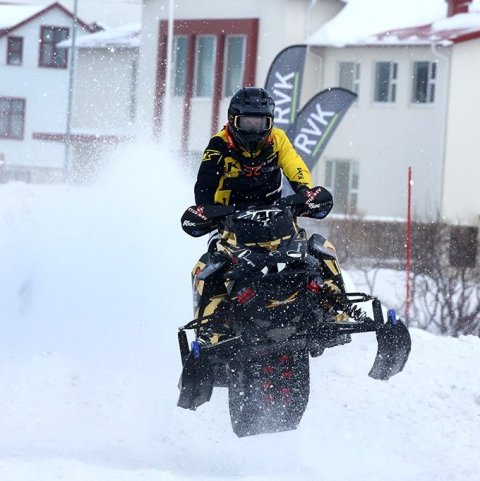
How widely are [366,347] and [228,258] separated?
12.7ft

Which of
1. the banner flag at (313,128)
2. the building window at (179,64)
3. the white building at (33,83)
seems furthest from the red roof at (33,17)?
the banner flag at (313,128)

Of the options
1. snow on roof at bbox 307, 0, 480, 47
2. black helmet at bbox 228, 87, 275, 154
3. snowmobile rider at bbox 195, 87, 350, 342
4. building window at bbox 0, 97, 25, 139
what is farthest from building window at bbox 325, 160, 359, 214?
black helmet at bbox 228, 87, 275, 154

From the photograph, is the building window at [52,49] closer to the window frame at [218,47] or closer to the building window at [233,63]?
the window frame at [218,47]

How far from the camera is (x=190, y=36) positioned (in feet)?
101

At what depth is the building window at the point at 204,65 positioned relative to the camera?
30641 millimetres

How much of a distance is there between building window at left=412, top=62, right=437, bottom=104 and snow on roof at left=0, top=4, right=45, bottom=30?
24462 mm

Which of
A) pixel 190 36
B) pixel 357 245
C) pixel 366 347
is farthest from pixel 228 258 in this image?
pixel 190 36

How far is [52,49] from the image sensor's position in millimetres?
49500

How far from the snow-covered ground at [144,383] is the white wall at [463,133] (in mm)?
14927

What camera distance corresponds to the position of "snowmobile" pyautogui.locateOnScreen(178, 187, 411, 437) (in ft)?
22.9

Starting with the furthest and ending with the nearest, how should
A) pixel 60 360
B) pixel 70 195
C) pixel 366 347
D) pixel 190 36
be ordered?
pixel 190 36, pixel 70 195, pixel 366 347, pixel 60 360

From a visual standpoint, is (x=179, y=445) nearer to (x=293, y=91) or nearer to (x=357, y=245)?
(x=293, y=91)

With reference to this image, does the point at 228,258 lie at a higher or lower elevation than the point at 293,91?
lower

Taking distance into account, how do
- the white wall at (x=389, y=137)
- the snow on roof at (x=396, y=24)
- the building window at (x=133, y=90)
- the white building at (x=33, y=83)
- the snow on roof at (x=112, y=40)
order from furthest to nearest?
the white building at (x=33, y=83), the snow on roof at (x=112, y=40), the building window at (x=133, y=90), the white wall at (x=389, y=137), the snow on roof at (x=396, y=24)
